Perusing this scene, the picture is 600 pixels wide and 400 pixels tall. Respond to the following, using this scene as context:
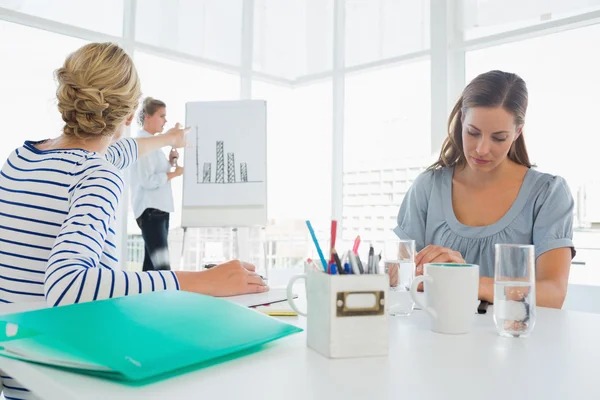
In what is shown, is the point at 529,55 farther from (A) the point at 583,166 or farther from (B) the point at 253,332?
(B) the point at 253,332

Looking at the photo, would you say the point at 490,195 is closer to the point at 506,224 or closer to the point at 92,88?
the point at 506,224

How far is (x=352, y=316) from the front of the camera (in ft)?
1.95

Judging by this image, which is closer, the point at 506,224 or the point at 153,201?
the point at 506,224

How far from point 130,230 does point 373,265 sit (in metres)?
3.74

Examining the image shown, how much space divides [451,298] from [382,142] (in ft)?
12.8

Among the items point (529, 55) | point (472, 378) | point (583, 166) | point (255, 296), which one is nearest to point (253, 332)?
point (472, 378)

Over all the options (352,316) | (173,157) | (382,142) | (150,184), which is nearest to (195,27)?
(173,157)

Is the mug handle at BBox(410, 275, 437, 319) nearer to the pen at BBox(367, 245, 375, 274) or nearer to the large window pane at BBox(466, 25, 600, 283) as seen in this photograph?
the pen at BBox(367, 245, 375, 274)

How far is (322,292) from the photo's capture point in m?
0.61

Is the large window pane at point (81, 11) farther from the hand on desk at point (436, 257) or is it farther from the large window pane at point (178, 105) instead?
the hand on desk at point (436, 257)

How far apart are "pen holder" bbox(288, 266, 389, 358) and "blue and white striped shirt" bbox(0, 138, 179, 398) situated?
32cm

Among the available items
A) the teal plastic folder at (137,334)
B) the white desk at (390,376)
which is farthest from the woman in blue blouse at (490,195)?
the teal plastic folder at (137,334)

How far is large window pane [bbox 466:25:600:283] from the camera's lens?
315 cm

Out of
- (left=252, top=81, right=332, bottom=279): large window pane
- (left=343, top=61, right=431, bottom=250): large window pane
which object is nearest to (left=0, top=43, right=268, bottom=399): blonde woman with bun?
(left=343, top=61, right=431, bottom=250): large window pane
